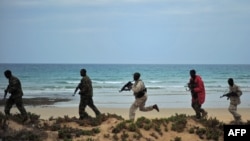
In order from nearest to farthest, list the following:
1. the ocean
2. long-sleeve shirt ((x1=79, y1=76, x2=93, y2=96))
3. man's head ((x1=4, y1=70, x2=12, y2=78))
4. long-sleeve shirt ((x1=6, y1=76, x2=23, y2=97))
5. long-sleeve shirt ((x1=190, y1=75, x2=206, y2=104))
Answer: man's head ((x1=4, y1=70, x2=12, y2=78)) < long-sleeve shirt ((x1=6, y1=76, x2=23, y2=97)) < long-sleeve shirt ((x1=190, y1=75, x2=206, y2=104)) < long-sleeve shirt ((x1=79, y1=76, x2=93, y2=96)) < the ocean

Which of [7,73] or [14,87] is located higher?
[7,73]

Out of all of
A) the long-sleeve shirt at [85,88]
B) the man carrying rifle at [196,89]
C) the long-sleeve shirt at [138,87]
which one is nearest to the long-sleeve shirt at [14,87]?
the long-sleeve shirt at [85,88]

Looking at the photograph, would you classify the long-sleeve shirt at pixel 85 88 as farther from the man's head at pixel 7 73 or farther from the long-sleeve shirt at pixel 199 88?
the long-sleeve shirt at pixel 199 88

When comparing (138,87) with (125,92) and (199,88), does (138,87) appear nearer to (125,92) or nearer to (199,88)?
(199,88)

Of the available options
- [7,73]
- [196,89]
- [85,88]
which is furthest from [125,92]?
[7,73]

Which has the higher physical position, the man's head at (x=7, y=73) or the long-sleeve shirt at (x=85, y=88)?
the man's head at (x=7, y=73)

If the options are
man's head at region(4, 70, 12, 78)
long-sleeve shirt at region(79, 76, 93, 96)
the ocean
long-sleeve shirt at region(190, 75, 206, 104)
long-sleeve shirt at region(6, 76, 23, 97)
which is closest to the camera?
man's head at region(4, 70, 12, 78)

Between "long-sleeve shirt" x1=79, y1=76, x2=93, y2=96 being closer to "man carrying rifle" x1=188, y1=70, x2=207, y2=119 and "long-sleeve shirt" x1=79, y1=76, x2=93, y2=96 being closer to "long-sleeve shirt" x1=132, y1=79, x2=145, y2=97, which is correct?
"long-sleeve shirt" x1=132, y1=79, x2=145, y2=97

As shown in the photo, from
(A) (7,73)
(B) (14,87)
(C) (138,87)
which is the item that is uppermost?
(A) (7,73)

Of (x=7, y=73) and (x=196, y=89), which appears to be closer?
(x=7, y=73)

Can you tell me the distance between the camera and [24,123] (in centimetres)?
1508

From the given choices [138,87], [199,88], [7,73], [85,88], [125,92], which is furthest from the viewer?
[125,92]

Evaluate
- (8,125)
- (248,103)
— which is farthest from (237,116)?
(248,103)

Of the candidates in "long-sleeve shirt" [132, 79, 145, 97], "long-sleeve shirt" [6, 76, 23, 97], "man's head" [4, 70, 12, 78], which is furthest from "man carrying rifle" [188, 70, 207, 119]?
"man's head" [4, 70, 12, 78]
